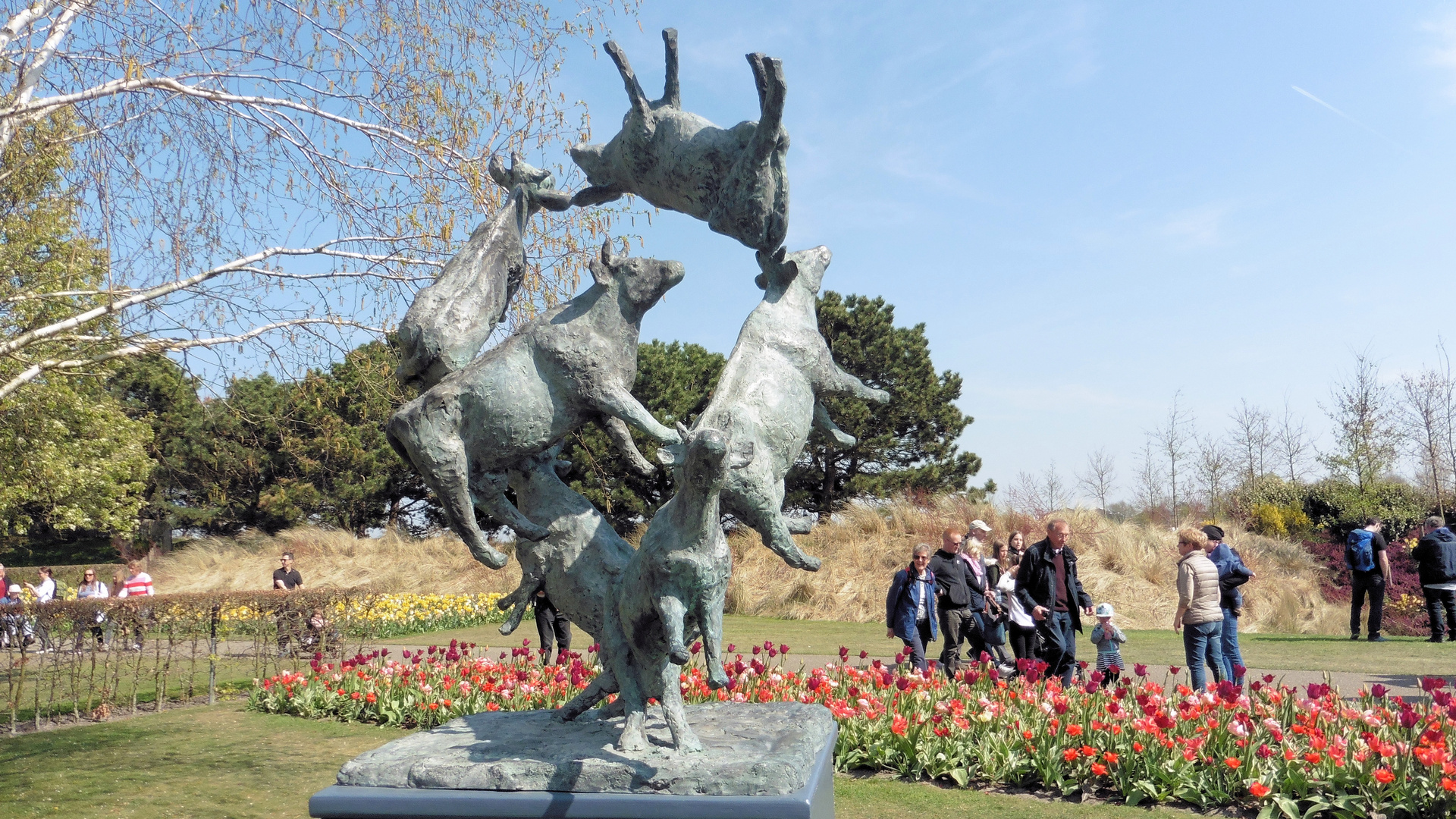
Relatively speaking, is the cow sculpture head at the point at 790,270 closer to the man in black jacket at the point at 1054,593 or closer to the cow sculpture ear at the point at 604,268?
the cow sculpture ear at the point at 604,268

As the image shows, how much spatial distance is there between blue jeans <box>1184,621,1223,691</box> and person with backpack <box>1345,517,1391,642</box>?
5.08 m

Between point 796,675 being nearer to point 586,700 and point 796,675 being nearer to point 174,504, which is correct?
point 586,700

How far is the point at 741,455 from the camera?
3.08 meters

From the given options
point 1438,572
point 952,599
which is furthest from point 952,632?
point 1438,572

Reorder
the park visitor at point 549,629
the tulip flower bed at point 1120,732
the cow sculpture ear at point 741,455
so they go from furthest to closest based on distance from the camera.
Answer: the park visitor at point 549,629 → the tulip flower bed at point 1120,732 → the cow sculpture ear at point 741,455

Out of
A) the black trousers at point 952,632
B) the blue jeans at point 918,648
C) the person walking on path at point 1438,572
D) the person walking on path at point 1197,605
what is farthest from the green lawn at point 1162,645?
the black trousers at point 952,632

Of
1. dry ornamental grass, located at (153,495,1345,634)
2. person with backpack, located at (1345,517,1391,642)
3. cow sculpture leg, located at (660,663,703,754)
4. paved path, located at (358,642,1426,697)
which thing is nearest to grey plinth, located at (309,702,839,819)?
cow sculpture leg, located at (660,663,703,754)

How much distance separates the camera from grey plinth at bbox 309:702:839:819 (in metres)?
2.85

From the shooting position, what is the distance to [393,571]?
21.5 metres

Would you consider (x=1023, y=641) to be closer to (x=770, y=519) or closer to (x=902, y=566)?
(x=770, y=519)

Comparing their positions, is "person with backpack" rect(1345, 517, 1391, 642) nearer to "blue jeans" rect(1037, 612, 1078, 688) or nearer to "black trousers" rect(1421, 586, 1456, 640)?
"black trousers" rect(1421, 586, 1456, 640)

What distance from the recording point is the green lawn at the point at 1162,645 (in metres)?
9.88

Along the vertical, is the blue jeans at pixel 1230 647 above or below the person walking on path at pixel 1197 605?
below

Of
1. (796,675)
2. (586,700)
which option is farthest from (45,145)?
(796,675)
